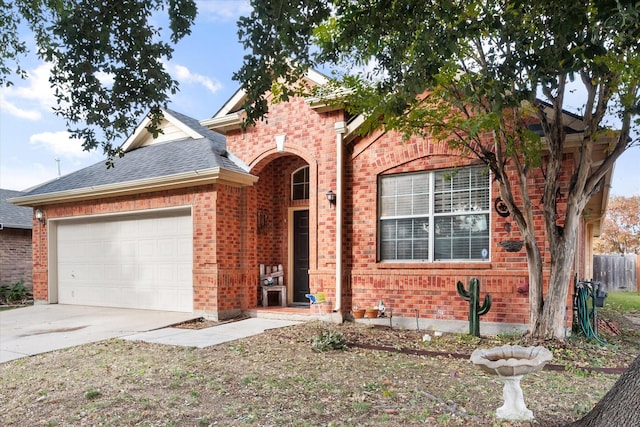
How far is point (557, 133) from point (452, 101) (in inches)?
61.0

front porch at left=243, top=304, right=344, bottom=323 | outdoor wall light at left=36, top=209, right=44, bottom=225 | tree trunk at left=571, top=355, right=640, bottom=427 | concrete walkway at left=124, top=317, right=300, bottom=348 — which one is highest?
outdoor wall light at left=36, top=209, right=44, bottom=225

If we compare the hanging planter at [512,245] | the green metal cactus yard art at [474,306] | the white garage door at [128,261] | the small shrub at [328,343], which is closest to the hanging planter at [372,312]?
the green metal cactus yard art at [474,306]

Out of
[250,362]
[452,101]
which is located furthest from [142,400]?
[452,101]

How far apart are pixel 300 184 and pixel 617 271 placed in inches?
744

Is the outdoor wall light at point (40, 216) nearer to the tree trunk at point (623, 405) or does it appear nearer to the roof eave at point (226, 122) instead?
the roof eave at point (226, 122)

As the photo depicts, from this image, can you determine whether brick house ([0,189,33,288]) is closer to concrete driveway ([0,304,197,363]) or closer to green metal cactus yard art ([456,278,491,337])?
concrete driveway ([0,304,197,363])

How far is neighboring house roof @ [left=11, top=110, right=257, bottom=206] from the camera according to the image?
996 centimetres

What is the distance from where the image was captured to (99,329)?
28.7ft

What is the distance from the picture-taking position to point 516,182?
771 cm

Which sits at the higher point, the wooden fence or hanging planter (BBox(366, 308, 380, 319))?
hanging planter (BBox(366, 308, 380, 319))

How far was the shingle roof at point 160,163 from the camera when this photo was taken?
10459 mm

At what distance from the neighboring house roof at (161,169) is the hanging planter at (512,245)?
536cm

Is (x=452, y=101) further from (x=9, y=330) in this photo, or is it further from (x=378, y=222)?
(x=9, y=330)

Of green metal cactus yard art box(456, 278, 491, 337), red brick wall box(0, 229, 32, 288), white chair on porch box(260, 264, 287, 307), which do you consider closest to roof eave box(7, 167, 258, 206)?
white chair on porch box(260, 264, 287, 307)
